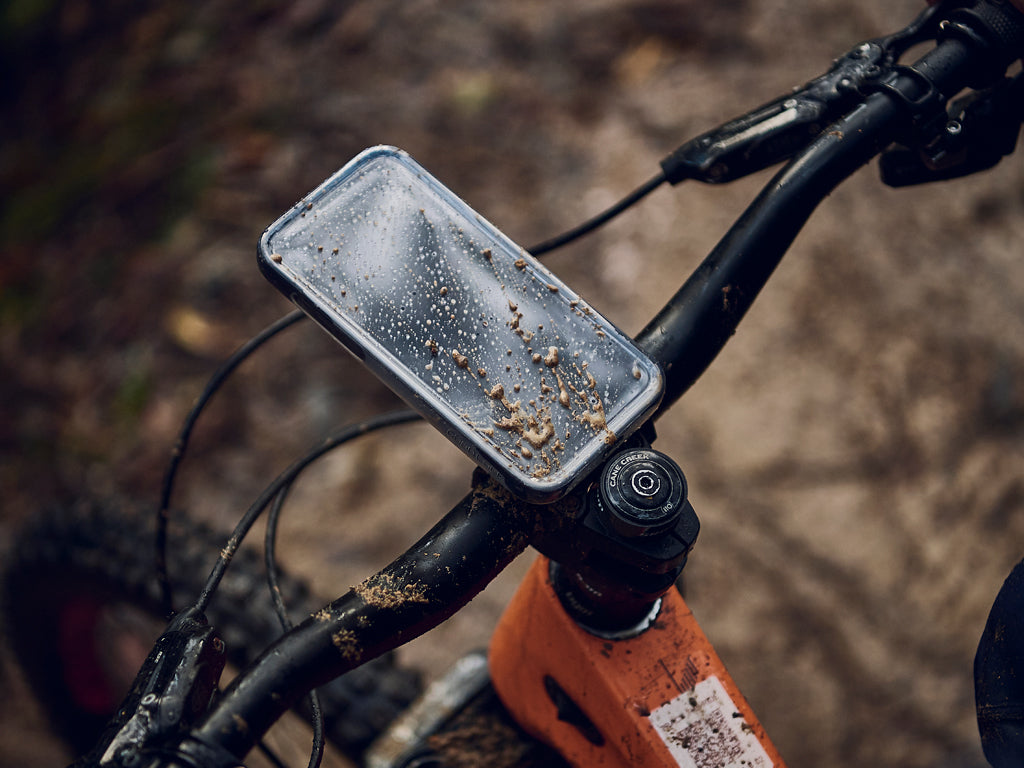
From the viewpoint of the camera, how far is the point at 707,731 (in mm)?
815

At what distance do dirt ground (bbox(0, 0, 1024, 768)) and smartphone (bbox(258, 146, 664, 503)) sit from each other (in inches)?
51.1

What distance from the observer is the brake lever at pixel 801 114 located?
804mm

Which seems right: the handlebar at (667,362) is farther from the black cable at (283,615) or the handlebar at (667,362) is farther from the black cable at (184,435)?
the black cable at (184,435)

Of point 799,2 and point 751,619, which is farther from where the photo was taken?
point 799,2

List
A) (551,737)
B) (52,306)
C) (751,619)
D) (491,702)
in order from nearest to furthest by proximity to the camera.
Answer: (551,737)
(491,702)
(751,619)
(52,306)

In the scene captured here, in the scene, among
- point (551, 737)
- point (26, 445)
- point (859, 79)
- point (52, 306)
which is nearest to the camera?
point (859, 79)

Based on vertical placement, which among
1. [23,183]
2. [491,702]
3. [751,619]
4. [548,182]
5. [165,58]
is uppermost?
[165,58]

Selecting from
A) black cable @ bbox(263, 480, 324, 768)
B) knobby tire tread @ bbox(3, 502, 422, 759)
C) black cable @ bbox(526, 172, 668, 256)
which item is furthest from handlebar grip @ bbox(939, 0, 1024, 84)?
knobby tire tread @ bbox(3, 502, 422, 759)

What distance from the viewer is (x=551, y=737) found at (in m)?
1.01

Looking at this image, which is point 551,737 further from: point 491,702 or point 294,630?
point 294,630

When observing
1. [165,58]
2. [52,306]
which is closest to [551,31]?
[165,58]

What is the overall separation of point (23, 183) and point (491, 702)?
241cm

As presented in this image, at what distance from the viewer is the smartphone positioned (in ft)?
2.16

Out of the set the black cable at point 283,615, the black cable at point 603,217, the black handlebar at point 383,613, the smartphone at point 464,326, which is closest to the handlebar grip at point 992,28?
the black cable at point 603,217
